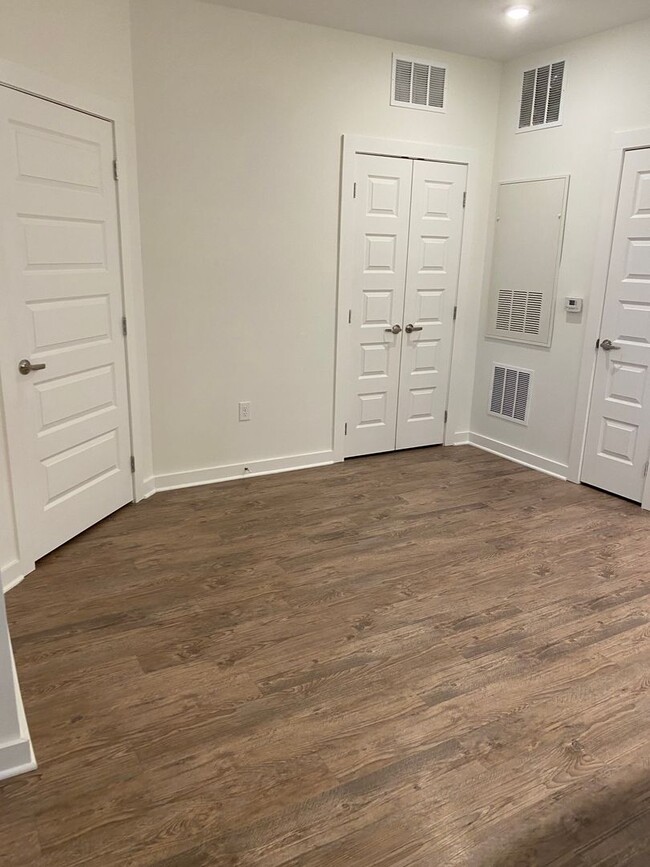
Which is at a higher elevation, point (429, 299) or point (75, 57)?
point (75, 57)

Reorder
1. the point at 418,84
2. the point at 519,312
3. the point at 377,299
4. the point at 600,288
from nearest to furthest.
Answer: the point at 600,288, the point at 418,84, the point at 377,299, the point at 519,312

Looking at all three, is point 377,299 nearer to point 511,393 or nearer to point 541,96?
point 511,393

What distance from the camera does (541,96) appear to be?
4359 mm

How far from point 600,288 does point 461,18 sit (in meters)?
1.84

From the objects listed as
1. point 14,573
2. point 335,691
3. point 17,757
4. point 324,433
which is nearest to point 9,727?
point 17,757

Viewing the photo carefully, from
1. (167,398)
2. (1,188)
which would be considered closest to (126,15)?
(1,188)

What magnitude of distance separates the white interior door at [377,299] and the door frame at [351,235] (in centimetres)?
5

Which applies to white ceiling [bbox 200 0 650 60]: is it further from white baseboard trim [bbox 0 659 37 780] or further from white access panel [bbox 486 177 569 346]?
white baseboard trim [bbox 0 659 37 780]

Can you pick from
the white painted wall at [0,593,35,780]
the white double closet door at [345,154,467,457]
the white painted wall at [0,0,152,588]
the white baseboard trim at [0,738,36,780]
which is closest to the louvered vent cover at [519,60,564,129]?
the white double closet door at [345,154,467,457]

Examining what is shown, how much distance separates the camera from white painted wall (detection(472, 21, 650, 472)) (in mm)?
3830

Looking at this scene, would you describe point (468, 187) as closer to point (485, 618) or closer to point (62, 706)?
point (485, 618)

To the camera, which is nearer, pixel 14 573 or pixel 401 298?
pixel 14 573

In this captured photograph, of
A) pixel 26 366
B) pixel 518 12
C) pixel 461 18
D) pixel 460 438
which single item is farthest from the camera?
pixel 460 438

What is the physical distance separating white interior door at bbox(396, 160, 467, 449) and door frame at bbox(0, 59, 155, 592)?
1965mm
